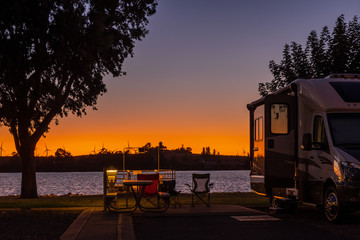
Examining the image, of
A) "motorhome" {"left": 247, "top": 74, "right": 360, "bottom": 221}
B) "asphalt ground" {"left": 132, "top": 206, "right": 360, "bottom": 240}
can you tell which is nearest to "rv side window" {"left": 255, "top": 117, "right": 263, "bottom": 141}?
"motorhome" {"left": 247, "top": 74, "right": 360, "bottom": 221}

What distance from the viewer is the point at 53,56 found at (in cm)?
2445

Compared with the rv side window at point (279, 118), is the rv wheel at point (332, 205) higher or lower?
lower

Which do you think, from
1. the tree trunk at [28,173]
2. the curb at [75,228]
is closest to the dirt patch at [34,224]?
the curb at [75,228]

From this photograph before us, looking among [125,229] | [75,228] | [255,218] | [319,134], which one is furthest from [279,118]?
[75,228]

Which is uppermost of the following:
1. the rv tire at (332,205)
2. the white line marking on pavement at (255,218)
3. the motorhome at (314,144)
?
the motorhome at (314,144)

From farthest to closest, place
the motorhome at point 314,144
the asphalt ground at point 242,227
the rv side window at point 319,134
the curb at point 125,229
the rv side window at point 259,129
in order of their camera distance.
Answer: the rv side window at point 259,129
the rv side window at point 319,134
the motorhome at point 314,144
the asphalt ground at point 242,227
the curb at point 125,229

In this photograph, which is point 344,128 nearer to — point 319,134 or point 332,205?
point 319,134

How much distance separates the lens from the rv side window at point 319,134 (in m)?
12.2

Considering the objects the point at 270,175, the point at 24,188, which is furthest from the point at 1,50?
the point at 270,175

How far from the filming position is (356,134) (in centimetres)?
1203

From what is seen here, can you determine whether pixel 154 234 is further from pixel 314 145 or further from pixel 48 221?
pixel 314 145

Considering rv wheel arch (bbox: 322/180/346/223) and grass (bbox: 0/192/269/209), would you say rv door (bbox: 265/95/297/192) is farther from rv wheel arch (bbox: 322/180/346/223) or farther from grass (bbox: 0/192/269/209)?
grass (bbox: 0/192/269/209)

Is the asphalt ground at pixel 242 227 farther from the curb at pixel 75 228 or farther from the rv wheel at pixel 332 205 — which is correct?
the curb at pixel 75 228

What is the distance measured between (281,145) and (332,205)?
7.77 feet
